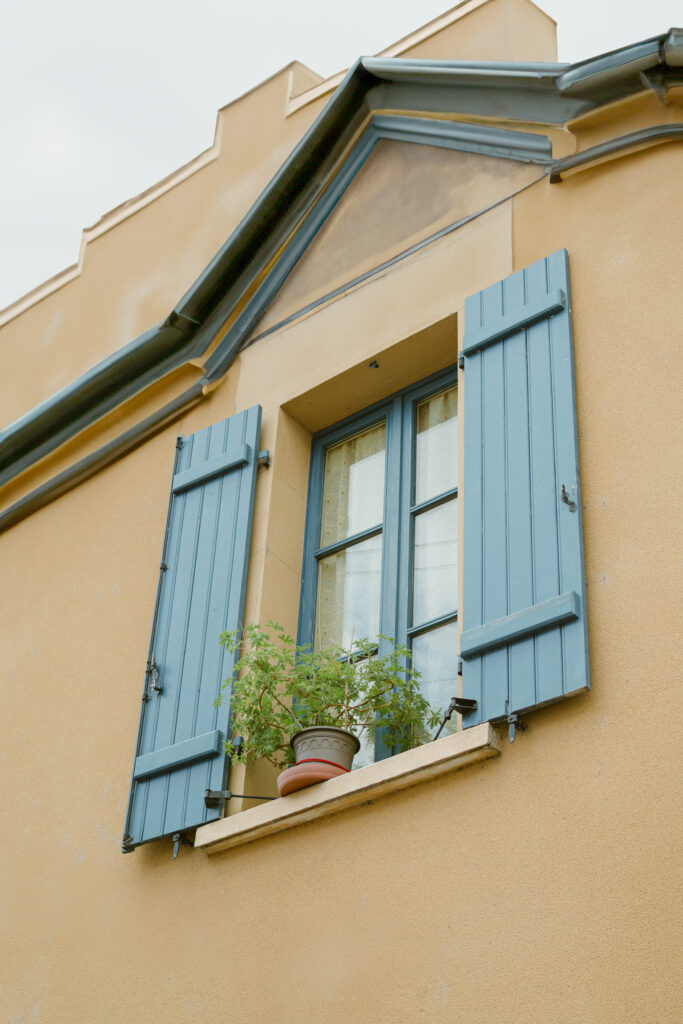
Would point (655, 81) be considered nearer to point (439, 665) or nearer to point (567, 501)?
point (567, 501)

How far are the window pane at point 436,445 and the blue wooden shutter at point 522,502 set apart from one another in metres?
0.45

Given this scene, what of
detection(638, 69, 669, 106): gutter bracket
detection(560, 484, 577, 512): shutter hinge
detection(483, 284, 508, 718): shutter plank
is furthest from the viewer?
detection(638, 69, 669, 106): gutter bracket

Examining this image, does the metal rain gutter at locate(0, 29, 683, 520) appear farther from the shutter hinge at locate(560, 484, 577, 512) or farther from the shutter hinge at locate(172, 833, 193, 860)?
the shutter hinge at locate(172, 833, 193, 860)

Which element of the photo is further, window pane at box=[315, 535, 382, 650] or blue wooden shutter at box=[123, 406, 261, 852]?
window pane at box=[315, 535, 382, 650]

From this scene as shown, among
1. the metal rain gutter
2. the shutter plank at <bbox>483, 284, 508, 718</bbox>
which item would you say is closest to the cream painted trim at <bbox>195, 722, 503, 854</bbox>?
the shutter plank at <bbox>483, 284, 508, 718</bbox>

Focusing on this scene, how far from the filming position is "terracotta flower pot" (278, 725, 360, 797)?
4.44m

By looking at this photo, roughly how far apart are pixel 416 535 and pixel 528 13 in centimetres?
238

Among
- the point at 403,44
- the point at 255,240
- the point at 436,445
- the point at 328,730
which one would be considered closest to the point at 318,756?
the point at 328,730

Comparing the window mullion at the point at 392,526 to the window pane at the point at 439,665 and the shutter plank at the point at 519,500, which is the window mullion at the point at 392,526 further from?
the shutter plank at the point at 519,500

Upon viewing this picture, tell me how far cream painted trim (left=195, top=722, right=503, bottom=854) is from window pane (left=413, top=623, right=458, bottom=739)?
501mm

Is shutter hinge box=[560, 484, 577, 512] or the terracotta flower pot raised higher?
shutter hinge box=[560, 484, 577, 512]

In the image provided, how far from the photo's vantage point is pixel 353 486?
5.70 m

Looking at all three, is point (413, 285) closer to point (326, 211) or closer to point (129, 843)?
point (326, 211)

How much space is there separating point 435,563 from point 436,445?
1.83 ft
